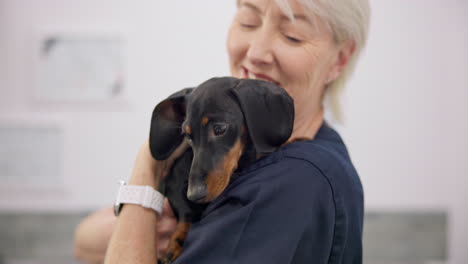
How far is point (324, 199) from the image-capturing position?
2.79ft

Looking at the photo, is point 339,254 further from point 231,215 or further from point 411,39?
point 411,39

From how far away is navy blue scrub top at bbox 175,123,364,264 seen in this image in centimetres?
81

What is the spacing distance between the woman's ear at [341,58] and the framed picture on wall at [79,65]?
5.00 feet

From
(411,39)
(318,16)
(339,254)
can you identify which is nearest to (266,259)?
(339,254)

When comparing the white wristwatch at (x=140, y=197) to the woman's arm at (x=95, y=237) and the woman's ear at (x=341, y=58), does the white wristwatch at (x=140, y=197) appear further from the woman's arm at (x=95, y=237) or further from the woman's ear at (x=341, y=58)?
the woman's ear at (x=341, y=58)

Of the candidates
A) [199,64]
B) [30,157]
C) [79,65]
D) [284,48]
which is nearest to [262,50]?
[284,48]

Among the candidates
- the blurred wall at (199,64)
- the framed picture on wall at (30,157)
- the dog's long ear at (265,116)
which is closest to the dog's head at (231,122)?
the dog's long ear at (265,116)

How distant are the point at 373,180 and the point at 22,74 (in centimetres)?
185

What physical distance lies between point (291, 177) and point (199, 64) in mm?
1522

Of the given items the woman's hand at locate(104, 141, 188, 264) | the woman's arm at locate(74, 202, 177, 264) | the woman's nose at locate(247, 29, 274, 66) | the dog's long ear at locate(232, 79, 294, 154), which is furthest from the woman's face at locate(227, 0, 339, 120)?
the woman's arm at locate(74, 202, 177, 264)

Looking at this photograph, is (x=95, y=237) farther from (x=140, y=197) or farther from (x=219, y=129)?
(x=219, y=129)

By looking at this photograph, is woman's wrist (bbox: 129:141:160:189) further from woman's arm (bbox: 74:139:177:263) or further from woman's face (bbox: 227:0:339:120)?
woman's face (bbox: 227:0:339:120)

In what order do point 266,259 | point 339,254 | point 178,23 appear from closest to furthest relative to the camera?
point 266,259 < point 339,254 < point 178,23

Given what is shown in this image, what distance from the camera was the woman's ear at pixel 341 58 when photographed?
105 centimetres
